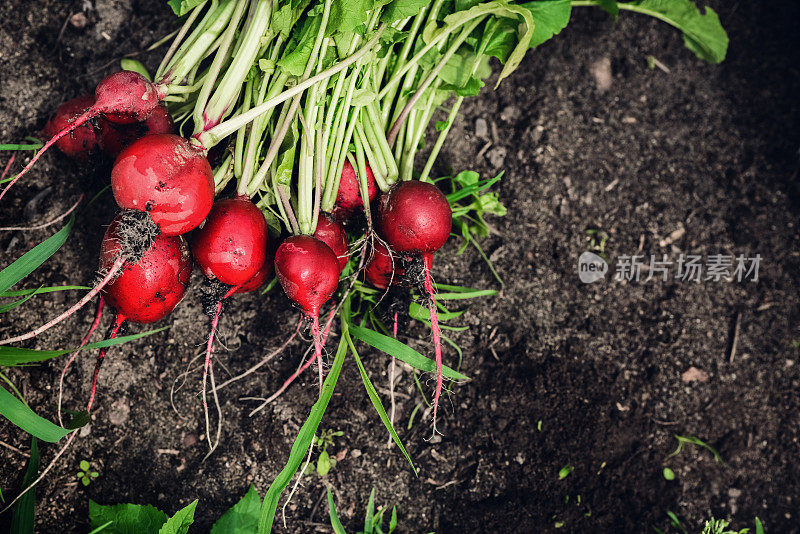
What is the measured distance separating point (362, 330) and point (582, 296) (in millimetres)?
792

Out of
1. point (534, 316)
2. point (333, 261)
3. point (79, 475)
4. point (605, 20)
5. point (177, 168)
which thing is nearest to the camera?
point (177, 168)

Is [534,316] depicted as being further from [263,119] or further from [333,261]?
[263,119]

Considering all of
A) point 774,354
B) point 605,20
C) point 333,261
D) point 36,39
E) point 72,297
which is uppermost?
point 36,39

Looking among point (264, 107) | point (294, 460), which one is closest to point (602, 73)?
point (264, 107)

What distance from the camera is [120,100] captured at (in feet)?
3.98

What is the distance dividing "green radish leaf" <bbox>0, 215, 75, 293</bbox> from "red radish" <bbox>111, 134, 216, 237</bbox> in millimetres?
200

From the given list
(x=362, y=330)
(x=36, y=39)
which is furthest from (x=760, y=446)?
(x=36, y=39)

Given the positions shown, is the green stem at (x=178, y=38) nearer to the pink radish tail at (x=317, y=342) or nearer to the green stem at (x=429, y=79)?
the green stem at (x=429, y=79)

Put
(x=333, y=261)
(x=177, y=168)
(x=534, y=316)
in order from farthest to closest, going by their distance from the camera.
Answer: (x=534, y=316) → (x=333, y=261) → (x=177, y=168)

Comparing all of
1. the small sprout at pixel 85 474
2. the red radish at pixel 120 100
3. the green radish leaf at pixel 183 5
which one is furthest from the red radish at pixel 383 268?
the small sprout at pixel 85 474

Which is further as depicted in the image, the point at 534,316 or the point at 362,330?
the point at 534,316

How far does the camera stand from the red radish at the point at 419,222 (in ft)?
4.41

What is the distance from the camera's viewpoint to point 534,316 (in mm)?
1665

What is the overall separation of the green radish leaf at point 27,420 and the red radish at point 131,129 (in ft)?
2.20
